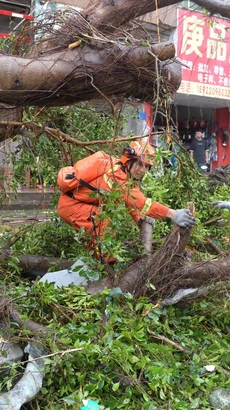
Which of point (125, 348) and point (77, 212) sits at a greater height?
point (77, 212)

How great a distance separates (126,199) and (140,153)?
0.44 metres

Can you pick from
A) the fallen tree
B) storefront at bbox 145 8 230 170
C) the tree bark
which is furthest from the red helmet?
storefront at bbox 145 8 230 170

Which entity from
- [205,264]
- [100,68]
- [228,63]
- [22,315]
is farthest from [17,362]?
[228,63]

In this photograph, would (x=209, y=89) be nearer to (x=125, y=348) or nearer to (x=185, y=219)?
(x=185, y=219)

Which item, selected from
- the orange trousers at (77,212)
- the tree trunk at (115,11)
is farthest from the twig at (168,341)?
the tree trunk at (115,11)

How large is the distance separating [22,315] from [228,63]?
12.9 metres

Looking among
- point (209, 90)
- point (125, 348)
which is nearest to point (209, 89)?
point (209, 90)

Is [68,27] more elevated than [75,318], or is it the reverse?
[68,27]

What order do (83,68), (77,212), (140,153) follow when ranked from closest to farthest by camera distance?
1. (83,68)
2. (140,153)
3. (77,212)

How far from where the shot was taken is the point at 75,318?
326 cm

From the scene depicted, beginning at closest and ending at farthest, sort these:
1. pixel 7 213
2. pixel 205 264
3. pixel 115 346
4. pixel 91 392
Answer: pixel 91 392 → pixel 115 346 → pixel 205 264 → pixel 7 213

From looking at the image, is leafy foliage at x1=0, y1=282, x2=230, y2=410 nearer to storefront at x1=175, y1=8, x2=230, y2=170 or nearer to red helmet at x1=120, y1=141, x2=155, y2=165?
red helmet at x1=120, y1=141, x2=155, y2=165

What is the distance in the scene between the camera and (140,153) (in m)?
4.07

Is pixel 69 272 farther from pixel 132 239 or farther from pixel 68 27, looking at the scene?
pixel 68 27
